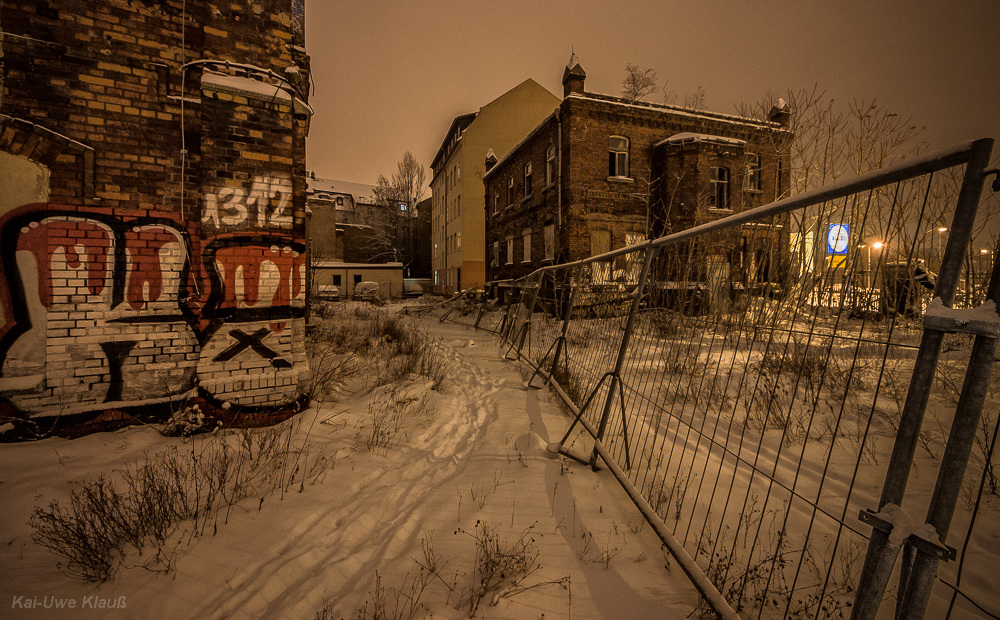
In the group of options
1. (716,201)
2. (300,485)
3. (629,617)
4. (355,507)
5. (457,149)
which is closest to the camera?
(629,617)

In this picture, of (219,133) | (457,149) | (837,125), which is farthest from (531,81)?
(219,133)

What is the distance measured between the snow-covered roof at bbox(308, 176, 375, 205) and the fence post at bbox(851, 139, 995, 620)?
1674 inches

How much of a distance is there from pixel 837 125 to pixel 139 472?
38.6 ft

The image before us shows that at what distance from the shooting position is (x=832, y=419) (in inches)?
159

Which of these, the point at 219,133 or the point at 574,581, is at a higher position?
the point at 219,133

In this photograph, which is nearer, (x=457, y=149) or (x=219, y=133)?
(x=219, y=133)

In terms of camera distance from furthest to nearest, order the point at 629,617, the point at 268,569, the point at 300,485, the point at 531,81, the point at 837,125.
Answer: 1. the point at 531,81
2. the point at 837,125
3. the point at 300,485
4. the point at 268,569
5. the point at 629,617

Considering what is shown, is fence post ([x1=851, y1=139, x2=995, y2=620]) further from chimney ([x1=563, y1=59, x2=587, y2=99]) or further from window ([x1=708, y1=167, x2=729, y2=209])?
window ([x1=708, y1=167, x2=729, y2=209])

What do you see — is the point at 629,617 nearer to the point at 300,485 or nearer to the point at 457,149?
the point at 300,485

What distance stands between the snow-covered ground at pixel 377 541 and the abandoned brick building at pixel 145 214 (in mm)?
527

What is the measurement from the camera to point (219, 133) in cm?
404

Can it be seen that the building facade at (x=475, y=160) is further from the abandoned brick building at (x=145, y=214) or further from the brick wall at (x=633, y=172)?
the abandoned brick building at (x=145, y=214)

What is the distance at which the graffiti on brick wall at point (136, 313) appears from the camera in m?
3.61

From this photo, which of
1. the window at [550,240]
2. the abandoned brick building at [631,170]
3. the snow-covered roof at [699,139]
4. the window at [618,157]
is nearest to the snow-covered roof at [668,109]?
the abandoned brick building at [631,170]
